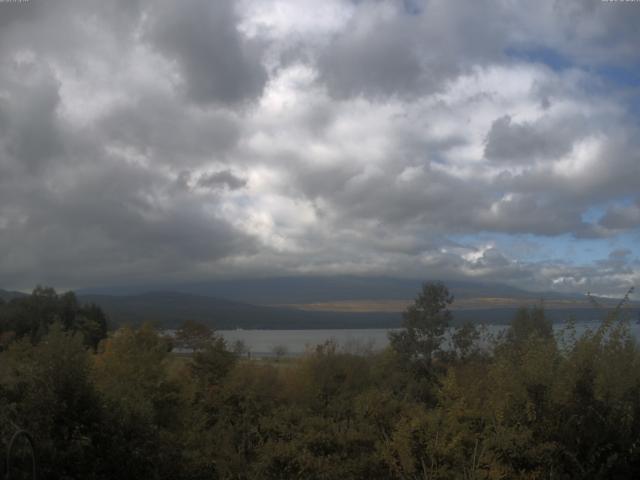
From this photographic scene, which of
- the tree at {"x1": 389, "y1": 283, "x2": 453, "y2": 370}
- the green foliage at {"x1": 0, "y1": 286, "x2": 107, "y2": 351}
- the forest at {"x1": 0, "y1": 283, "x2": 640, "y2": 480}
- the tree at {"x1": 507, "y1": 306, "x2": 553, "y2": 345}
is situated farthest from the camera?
the green foliage at {"x1": 0, "y1": 286, "x2": 107, "y2": 351}

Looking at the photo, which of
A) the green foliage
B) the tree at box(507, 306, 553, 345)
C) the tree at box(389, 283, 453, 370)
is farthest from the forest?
the green foliage

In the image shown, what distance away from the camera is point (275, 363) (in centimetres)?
3888

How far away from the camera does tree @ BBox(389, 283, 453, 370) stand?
41781 mm

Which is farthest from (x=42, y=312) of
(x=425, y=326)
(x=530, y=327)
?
(x=530, y=327)

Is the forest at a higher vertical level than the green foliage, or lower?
lower

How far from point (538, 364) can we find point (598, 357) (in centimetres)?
143

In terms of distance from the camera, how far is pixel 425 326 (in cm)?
4356

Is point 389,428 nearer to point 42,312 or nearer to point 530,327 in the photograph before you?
point 530,327

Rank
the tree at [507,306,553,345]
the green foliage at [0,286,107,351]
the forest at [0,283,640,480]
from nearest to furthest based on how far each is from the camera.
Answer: the forest at [0,283,640,480] < the tree at [507,306,553,345] < the green foliage at [0,286,107,351]

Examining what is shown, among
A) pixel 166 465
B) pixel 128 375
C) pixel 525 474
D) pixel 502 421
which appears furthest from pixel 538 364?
pixel 128 375

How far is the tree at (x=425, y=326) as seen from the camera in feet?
137

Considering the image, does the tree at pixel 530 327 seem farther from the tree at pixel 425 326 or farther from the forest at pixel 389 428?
the tree at pixel 425 326

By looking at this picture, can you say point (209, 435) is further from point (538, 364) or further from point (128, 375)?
Answer: point (538, 364)

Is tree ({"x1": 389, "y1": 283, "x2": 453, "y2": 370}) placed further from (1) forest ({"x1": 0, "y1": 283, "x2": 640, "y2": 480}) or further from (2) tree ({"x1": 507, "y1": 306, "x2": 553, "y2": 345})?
(1) forest ({"x1": 0, "y1": 283, "x2": 640, "y2": 480})
